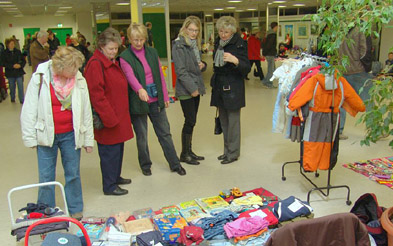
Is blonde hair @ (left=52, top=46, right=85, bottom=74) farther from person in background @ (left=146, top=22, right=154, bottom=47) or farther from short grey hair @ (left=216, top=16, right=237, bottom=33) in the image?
person in background @ (left=146, top=22, right=154, bottom=47)

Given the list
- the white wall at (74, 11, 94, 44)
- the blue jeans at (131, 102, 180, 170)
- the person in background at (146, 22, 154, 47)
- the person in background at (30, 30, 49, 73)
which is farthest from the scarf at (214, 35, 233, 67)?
the white wall at (74, 11, 94, 44)

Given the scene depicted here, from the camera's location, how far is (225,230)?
281 cm

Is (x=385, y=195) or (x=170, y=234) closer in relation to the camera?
(x=170, y=234)

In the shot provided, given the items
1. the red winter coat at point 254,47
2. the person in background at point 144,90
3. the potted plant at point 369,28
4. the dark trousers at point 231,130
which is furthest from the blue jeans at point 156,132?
the red winter coat at point 254,47

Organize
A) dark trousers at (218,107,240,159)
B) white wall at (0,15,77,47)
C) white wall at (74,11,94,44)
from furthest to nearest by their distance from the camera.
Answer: white wall at (0,15,77,47), white wall at (74,11,94,44), dark trousers at (218,107,240,159)

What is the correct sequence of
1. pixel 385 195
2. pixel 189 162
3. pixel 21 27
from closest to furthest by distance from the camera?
pixel 385 195
pixel 189 162
pixel 21 27

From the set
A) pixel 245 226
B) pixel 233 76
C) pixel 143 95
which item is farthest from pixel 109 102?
pixel 245 226

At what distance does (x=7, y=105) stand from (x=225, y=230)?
7.28 metres

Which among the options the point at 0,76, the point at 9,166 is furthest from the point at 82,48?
the point at 9,166

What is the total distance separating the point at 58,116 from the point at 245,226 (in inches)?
68.5

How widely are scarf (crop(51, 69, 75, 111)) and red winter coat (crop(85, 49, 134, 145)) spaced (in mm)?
312

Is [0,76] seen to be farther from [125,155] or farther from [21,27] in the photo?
[21,27]

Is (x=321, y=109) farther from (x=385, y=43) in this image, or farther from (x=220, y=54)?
(x=385, y=43)

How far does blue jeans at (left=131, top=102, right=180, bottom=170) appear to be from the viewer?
13.1 ft
